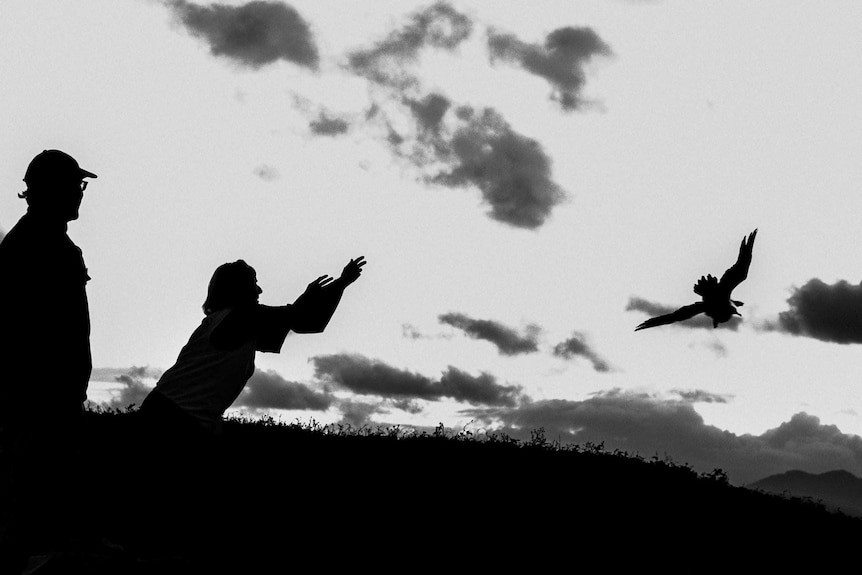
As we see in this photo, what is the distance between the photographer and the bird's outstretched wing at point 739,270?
36.1ft

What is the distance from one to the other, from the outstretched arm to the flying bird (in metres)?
5.50

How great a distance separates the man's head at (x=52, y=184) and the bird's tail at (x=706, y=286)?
811cm

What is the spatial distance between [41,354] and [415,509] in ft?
19.4

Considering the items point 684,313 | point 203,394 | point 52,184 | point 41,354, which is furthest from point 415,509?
point 52,184

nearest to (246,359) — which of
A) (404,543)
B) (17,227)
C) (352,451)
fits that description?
(17,227)

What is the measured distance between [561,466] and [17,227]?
9563mm

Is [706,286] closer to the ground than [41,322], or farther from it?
farther from it

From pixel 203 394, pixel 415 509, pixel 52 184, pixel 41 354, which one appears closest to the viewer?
pixel 41 354

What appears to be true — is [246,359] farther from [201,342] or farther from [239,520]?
[239,520]

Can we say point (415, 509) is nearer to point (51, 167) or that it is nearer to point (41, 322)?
point (41, 322)

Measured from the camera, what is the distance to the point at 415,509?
10562 mm

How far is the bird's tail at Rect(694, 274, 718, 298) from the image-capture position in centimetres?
1107

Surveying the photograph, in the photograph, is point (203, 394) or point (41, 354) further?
point (203, 394)

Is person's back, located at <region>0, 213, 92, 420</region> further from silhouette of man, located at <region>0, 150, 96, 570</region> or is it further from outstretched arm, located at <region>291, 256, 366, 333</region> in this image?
outstretched arm, located at <region>291, 256, 366, 333</region>
